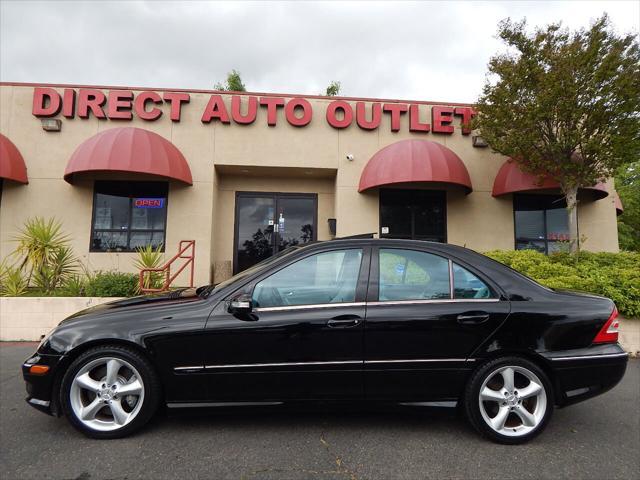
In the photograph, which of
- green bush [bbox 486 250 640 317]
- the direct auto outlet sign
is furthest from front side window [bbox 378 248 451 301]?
the direct auto outlet sign

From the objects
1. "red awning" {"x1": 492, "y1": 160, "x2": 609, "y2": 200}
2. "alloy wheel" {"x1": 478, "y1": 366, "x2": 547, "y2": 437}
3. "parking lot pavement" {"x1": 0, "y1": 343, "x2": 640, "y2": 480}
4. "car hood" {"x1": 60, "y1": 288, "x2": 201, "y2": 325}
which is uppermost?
"red awning" {"x1": 492, "y1": 160, "x2": 609, "y2": 200}

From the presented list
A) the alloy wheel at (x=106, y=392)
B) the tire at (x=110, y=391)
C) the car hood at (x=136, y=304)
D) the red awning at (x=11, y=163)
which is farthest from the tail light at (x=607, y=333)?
the red awning at (x=11, y=163)

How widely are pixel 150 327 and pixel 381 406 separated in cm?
184

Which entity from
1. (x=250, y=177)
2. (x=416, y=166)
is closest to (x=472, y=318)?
(x=416, y=166)

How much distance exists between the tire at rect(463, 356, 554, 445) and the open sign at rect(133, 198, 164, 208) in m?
9.34

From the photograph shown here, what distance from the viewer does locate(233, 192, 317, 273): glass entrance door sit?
1076cm

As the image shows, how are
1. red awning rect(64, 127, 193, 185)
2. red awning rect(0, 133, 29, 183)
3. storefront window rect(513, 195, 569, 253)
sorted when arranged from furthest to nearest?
storefront window rect(513, 195, 569, 253) < red awning rect(0, 133, 29, 183) < red awning rect(64, 127, 193, 185)

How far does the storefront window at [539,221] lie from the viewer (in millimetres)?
10656

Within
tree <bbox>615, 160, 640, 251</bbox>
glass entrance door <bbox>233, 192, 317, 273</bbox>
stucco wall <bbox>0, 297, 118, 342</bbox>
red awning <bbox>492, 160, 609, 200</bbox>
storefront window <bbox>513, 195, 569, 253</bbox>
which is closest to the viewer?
stucco wall <bbox>0, 297, 118, 342</bbox>

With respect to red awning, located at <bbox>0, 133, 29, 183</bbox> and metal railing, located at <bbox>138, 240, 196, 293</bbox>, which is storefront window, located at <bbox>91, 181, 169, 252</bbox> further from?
red awning, located at <bbox>0, 133, 29, 183</bbox>

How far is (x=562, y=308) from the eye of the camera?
9.25ft

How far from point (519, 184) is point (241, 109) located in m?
7.80

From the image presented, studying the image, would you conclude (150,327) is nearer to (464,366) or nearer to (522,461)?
(464,366)

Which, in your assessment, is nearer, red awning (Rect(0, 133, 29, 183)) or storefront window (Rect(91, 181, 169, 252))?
red awning (Rect(0, 133, 29, 183))
